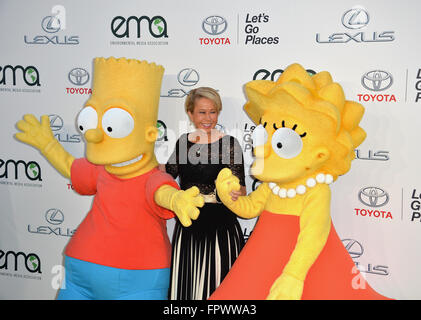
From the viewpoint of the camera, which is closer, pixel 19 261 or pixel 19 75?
pixel 19 75

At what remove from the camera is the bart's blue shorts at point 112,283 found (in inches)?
82.8

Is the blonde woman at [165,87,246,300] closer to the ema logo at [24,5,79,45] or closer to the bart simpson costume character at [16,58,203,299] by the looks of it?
the bart simpson costume character at [16,58,203,299]

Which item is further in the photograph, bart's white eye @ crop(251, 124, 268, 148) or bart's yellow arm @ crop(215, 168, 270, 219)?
bart's yellow arm @ crop(215, 168, 270, 219)

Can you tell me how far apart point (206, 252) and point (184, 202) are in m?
0.41

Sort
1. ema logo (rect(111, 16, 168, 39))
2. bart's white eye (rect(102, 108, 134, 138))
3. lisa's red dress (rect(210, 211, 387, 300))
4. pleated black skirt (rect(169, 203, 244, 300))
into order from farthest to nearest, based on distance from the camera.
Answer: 1. ema logo (rect(111, 16, 168, 39))
2. pleated black skirt (rect(169, 203, 244, 300))
3. bart's white eye (rect(102, 108, 134, 138))
4. lisa's red dress (rect(210, 211, 387, 300))

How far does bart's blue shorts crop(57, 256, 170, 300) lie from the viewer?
2.10 meters

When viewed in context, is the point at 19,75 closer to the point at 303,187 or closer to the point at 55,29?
the point at 55,29

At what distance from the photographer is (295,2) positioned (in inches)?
93.7

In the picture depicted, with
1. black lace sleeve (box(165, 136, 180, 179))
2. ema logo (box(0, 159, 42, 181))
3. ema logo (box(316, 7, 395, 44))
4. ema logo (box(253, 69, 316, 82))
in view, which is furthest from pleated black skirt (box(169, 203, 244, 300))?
ema logo (box(0, 159, 42, 181))

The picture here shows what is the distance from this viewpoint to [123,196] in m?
2.13

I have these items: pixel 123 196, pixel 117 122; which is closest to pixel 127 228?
pixel 123 196

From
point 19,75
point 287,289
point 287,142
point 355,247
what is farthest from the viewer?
point 19,75

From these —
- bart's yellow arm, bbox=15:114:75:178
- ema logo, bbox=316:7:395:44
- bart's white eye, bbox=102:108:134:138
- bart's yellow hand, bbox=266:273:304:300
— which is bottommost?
bart's yellow hand, bbox=266:273:304:300

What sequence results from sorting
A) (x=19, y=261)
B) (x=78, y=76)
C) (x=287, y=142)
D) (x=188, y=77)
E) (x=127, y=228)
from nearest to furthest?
(x=287, y=142), (x=127, y=228), (x=188, y=77), (x=78, y=76), (x=19, y=261)
